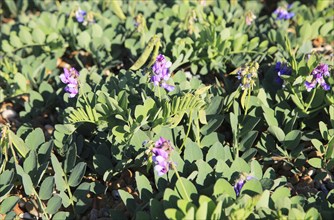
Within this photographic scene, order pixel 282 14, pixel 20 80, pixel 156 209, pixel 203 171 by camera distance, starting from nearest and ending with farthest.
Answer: pixel 156 209 < pixel 203 171 < pixel 20 80 < pixel 282 14

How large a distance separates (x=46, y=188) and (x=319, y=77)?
3.95ft

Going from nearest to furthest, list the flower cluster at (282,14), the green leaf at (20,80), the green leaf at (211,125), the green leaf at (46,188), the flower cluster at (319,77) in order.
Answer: the green leaf at (46,188), the flower cluster at (319,77), the green leaf at (211,125), the green leaf at (20,80), the flower cluster at (282,14)

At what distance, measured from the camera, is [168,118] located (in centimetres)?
220

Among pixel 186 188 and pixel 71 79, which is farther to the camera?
pixel 71 79

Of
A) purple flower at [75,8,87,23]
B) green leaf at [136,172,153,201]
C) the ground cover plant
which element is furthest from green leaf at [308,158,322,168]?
purple flower at [75,8,87,23]

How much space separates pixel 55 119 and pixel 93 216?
0.74 meters

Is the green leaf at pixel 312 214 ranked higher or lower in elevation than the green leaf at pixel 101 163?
lower

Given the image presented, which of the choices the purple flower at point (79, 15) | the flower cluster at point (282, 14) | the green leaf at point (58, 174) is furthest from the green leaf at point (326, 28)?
the green leaf at point (58, 174)

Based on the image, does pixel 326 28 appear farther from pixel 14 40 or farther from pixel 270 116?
pixel 14 40

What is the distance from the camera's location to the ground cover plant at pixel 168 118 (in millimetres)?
1975

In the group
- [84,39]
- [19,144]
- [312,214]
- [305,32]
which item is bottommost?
[312,214]

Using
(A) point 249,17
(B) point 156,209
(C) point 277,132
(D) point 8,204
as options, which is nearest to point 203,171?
(B) point 156,209

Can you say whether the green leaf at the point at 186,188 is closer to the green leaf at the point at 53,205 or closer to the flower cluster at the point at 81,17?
the green leaf at the point at 53,205

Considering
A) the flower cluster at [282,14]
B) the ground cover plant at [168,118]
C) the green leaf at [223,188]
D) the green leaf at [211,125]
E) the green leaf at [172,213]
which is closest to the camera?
the green leaf at [172,213]
